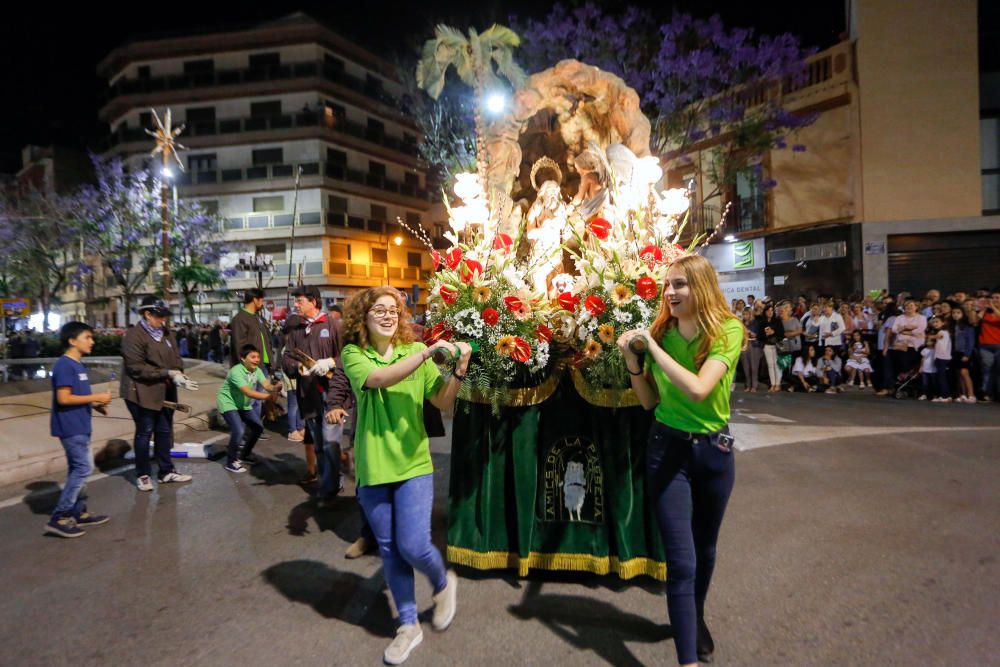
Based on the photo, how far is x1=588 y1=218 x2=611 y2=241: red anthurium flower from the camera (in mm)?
4218

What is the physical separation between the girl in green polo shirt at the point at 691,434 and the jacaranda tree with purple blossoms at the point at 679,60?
16.3 metres

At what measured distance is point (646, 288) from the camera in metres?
3.73

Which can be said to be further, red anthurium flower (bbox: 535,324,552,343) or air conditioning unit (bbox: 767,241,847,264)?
air conditioning unit (bbox: 767,241,847,264)

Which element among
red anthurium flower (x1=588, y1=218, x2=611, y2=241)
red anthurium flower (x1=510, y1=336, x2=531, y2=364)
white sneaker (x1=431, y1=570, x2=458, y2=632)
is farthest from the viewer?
red anthurium flower (x1=588, y1=218, x2=611, y2=241)

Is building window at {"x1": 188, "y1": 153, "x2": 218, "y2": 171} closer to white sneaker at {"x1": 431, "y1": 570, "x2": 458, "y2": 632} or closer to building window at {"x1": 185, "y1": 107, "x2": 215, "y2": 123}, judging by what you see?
building window at {"x1": 185, "y1": 107, "x2": 215, "y2": 123}

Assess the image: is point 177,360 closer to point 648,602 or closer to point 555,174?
point 555,174

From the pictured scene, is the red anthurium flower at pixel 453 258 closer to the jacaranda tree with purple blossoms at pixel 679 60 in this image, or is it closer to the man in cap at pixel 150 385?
the man in cap at pixel 150 385

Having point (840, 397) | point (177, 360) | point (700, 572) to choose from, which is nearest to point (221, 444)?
point (177, 360)

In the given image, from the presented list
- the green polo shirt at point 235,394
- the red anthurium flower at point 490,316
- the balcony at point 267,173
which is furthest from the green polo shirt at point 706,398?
the balcony at point 267,173

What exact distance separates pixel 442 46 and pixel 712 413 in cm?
453

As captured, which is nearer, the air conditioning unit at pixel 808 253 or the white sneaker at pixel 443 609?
the white sneaker at pixel 443 609

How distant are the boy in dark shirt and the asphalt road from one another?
0.23 metres

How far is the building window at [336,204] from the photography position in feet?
133

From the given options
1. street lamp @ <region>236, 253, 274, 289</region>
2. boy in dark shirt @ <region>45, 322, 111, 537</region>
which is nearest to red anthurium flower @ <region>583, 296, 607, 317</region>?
boy in dark shirt @ <region>45, 322, 111, 537</region>
